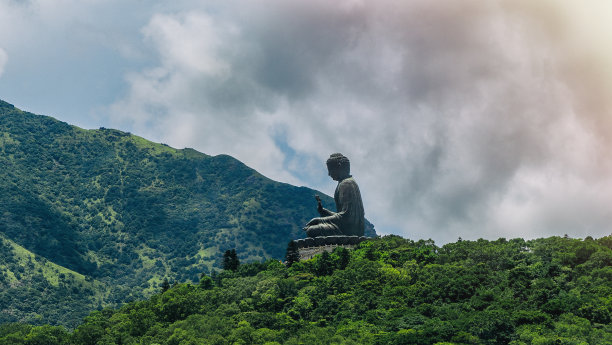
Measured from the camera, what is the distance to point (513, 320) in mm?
57875

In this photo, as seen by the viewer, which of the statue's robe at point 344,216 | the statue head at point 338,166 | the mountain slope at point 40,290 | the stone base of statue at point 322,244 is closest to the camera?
the stone base of statue at point 322,244

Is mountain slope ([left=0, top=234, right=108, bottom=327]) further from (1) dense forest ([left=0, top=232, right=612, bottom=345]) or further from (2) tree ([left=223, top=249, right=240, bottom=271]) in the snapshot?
(1) dense forest ([left=0, top=232, right=612, bottom=345])

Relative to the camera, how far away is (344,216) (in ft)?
286

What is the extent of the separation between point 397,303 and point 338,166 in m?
29.4

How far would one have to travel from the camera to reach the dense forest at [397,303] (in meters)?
57.0

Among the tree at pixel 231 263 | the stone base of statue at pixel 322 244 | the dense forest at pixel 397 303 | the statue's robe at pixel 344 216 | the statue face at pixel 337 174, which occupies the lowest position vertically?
the dense forest at pixel 397 303

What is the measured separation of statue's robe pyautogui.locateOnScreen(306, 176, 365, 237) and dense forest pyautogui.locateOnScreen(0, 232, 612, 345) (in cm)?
805

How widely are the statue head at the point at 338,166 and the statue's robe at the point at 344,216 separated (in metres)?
1.14

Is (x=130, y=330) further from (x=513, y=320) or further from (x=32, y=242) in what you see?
(x=32, y=242)

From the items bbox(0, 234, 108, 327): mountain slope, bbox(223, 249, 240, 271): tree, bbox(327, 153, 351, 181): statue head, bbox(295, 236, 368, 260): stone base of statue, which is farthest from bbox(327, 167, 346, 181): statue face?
bbox(0, 234, 108, 327): mountain slope

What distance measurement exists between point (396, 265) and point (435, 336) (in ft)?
56.5

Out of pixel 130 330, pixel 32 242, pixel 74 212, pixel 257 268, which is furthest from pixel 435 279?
pixel 74 212

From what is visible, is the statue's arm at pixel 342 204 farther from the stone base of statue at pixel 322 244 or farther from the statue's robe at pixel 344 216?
the stone base of statue at pixel 322 244

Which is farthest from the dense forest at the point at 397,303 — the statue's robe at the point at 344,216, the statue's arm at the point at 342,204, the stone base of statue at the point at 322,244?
the statue's arm at the point at 342,204
